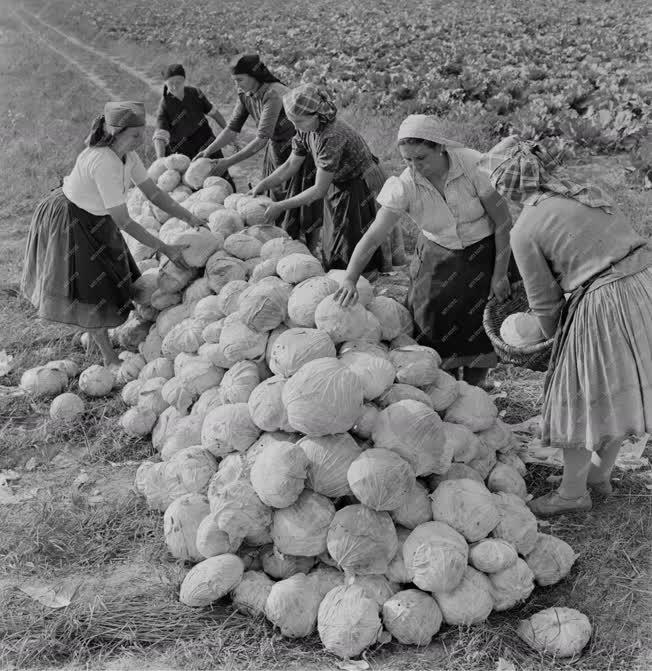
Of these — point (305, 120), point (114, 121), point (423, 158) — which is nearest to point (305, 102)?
point (305, 120)

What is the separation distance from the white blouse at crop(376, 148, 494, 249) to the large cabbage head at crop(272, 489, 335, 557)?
151 centimetres

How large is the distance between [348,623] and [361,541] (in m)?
0.30

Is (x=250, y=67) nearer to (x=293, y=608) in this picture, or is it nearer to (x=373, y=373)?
(x=373, y=373)

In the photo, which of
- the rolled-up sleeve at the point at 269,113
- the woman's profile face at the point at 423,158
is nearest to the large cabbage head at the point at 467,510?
the woman's profile face at the point at 423,158

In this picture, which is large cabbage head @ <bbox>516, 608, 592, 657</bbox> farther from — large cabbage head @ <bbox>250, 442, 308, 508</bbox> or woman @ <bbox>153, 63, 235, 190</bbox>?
woman @ <bbox>153, 63, 235, 190</bbox>

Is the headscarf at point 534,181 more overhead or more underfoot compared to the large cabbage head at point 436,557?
more overhead

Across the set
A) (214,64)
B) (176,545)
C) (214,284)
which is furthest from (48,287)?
(214,64)

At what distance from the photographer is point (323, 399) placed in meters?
2.88

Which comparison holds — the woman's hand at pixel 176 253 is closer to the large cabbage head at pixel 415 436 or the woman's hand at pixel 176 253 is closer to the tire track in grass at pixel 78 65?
the large cabbage head at pixel 415 436

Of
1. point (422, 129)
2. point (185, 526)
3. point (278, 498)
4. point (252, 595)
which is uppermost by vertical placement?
point (422, 129)

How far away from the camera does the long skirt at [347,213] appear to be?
510 centimetres

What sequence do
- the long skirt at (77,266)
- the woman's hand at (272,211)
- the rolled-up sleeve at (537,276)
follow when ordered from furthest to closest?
the woman's hand at (272,211) → the long skirt at (77,266) → the rolled-up sleeve at (537,276)

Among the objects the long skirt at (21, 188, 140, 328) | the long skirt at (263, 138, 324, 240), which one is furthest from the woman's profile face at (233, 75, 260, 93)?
the long skirt at (21, 188, 140, 328)

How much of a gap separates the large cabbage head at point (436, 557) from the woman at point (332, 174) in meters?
2.55
